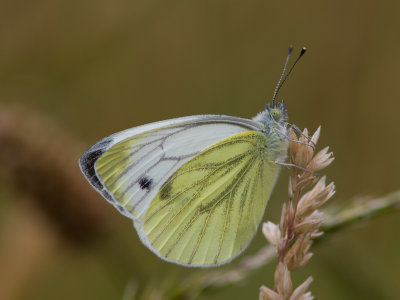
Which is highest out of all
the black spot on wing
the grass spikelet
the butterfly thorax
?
the butterfly thorax

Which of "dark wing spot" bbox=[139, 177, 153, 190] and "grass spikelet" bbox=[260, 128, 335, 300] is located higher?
"grass spikelet" bbox=[260, 128, 335, 300]

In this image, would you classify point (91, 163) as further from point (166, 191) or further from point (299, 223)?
point (299, 223)

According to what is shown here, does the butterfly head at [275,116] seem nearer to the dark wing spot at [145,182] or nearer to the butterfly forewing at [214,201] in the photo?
the butterfly forewing at [214,201]

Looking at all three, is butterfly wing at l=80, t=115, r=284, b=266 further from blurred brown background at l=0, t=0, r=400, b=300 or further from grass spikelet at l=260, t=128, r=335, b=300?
blurred brown background at l=0, t=0, r=400, b=300

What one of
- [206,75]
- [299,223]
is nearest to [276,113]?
[299,223]

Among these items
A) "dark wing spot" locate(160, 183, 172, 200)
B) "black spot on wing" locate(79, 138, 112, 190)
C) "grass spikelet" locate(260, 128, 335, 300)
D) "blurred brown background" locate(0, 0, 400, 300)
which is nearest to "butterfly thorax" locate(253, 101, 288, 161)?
"dark wing spot" locate(160, 183, 172, 200)

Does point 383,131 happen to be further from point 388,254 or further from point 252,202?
point 252,202
